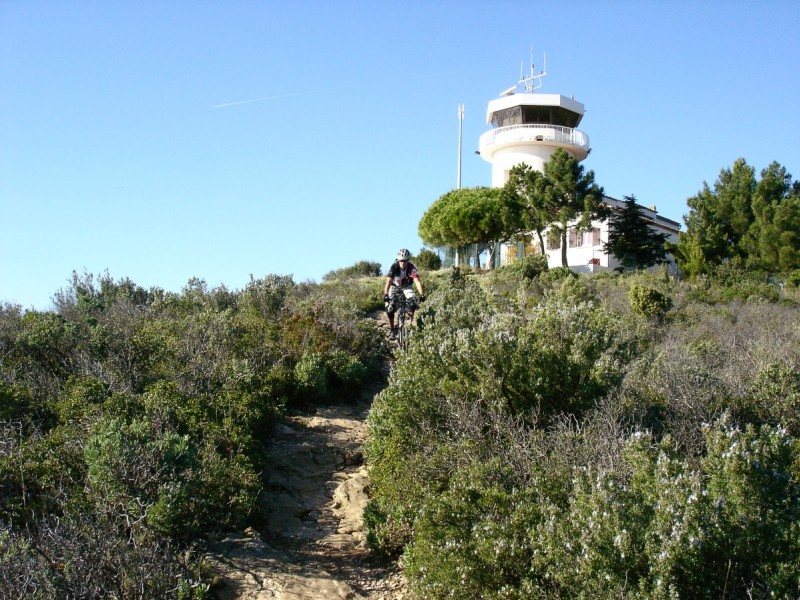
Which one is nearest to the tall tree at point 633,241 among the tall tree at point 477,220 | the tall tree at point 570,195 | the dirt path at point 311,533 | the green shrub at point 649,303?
the tall tree at point 570,195

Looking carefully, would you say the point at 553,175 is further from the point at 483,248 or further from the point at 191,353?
the point at 191,353

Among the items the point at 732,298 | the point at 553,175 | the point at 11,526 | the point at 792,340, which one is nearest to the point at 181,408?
the point at 11,526

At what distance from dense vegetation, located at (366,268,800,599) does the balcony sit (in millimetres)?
27712

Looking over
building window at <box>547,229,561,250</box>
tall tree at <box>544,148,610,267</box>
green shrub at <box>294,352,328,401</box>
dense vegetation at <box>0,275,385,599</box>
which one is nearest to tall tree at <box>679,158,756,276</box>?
tall tree at <box>544,148,610,267</box>

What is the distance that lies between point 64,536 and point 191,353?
4.82 m

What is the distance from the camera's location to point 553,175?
106 ft

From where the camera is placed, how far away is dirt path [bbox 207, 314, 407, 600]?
19.0ft

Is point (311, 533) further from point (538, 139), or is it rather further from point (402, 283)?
point (538, 139)

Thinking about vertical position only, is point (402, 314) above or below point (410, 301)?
below

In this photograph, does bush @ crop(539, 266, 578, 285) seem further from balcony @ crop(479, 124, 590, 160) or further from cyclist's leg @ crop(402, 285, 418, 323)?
balcony @ crop(479, 124, 590, 160)

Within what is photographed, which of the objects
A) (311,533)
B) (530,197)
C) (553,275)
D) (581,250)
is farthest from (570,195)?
(311,533)

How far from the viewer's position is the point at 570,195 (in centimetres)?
3175

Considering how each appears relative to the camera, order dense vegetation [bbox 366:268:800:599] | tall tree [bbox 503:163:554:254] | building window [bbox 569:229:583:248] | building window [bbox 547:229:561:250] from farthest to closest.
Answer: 1. building window [bbox 569:229:583:248]
2. building window [bbox 547:229:561:250]
3. tall tree [bbox 503:163:554:254]
4. dense vegetation [bbox 366:268:800:599]

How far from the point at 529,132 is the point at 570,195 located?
689cm
